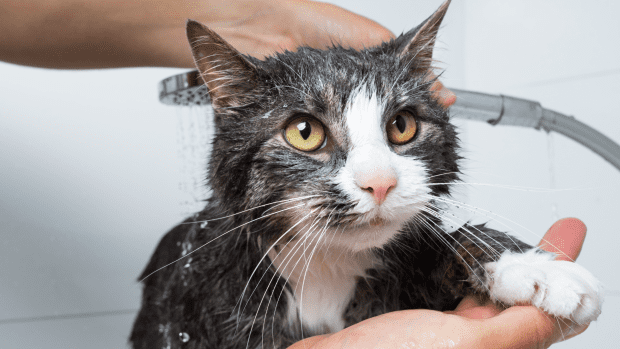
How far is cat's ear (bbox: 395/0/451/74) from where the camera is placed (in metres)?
0.87

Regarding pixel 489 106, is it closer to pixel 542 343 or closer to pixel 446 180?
pixel 446 180

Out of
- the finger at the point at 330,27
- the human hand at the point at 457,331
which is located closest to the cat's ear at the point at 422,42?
the finger at the point at 330,27

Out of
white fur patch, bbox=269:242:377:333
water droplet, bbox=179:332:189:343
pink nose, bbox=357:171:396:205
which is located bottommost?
water droplet, bbox=179:332:189:343

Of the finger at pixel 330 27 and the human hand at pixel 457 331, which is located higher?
the finger at pixel 330 27

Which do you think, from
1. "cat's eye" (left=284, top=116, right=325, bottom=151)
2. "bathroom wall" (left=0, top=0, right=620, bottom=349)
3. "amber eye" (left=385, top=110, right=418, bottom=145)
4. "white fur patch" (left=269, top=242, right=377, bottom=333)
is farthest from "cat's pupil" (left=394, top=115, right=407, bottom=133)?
"bathroom wall" (left=0, top=0, right=620, bottom=349)

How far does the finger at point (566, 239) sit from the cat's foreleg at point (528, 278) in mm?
29

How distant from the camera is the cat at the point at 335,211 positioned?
0.66m

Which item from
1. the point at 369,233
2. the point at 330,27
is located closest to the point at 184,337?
the point at 369,233

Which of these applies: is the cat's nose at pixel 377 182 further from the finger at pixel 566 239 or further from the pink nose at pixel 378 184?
the finger at pixel 566 239

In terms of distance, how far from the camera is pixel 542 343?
614mm

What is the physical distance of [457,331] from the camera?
57 centimetres

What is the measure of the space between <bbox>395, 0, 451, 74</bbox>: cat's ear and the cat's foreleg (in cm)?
35

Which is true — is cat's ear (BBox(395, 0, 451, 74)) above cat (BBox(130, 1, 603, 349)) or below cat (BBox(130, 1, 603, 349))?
above

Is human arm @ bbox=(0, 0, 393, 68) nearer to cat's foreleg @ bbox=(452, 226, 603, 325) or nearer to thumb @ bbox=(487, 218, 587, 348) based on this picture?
cat's foreleg @ bbox=(452, 226, 603, 325)
